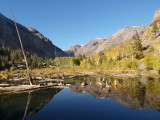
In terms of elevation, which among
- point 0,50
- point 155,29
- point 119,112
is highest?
point 155,29

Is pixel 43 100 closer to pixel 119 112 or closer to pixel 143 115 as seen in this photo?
pixel 119 112

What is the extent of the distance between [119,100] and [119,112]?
6837mm

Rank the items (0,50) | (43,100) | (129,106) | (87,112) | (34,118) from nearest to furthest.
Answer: (34,118) < (87,112) < (129,106) < (43,100) < (0,50)

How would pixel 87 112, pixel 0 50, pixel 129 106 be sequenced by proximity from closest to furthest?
pixel 87 112 → pixel 129 106 → pixel 0 50

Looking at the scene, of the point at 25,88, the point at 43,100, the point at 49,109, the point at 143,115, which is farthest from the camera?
the point at 25,88

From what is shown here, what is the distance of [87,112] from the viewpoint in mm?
20500

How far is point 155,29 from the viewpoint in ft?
560

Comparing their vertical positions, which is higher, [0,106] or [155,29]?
[155,29]

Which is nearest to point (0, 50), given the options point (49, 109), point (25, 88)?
point (25, 88)

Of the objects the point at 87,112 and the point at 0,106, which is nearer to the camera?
the point at 87,112

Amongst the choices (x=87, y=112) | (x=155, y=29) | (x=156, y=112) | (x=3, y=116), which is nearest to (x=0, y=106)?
(x=3, y=116)

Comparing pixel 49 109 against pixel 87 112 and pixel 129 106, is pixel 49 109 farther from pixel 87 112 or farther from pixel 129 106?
pixel 129 106

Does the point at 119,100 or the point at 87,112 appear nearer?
the point at 87,112

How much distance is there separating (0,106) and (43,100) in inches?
270
